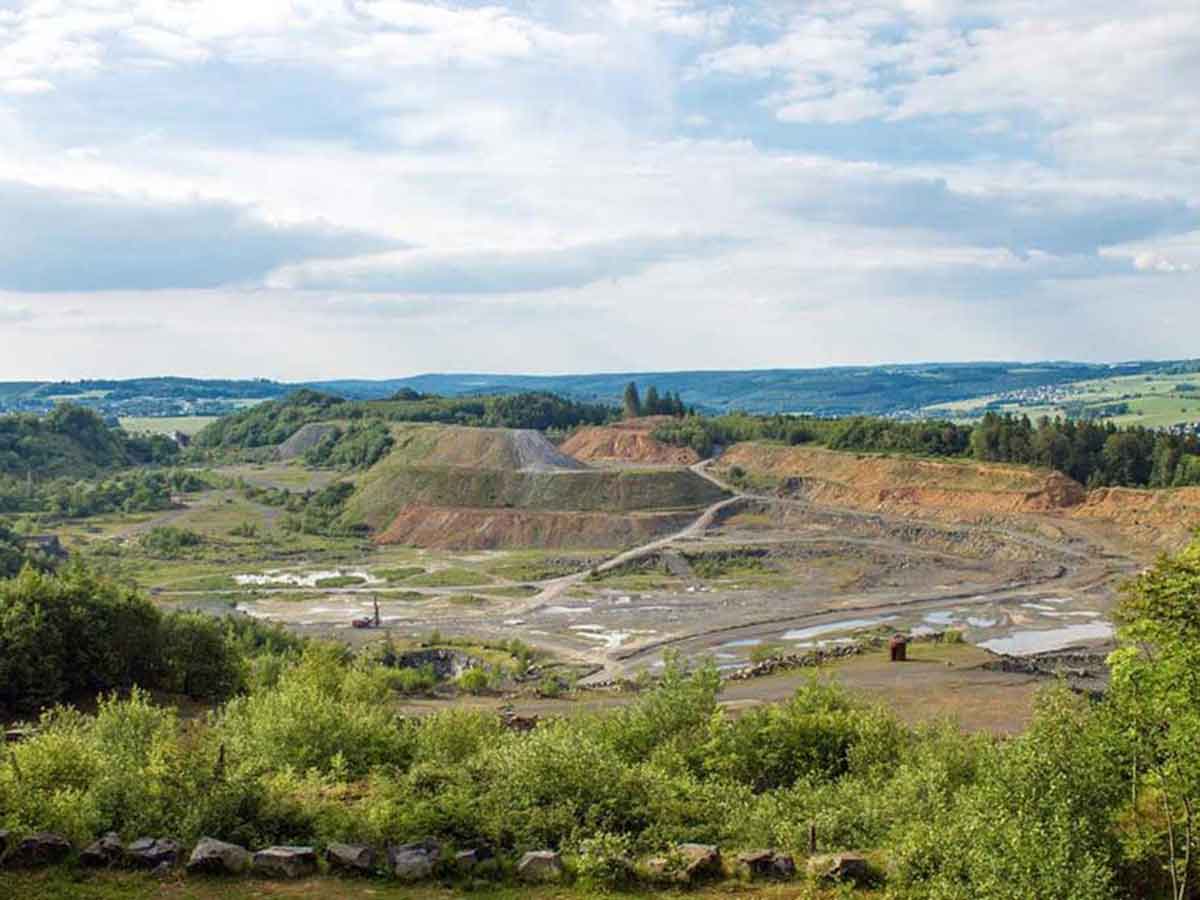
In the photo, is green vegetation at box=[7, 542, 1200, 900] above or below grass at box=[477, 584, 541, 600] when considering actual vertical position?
above

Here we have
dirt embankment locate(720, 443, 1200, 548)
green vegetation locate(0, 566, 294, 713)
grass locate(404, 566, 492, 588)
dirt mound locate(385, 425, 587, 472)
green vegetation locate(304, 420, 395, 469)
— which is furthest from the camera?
green vegetation locate(304, 420, 395, 469)

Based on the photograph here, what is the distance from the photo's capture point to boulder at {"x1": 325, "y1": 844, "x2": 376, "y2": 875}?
20219mm

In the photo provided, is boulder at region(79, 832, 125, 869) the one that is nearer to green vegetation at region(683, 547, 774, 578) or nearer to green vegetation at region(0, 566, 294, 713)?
green vegetation at region(0, 566, 294, 713)

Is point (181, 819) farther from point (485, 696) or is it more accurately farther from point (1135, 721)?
point (485, 696)

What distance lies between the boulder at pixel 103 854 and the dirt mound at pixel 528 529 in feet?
300

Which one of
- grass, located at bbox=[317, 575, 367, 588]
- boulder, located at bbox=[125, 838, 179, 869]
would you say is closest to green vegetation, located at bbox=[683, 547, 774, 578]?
grass, located at bbox=[317, 575, 367, 588]

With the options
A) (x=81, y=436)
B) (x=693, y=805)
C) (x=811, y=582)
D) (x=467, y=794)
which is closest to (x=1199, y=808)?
(x=693, y=805)

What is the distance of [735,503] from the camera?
126 m

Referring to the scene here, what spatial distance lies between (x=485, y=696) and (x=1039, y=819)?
4076 cm

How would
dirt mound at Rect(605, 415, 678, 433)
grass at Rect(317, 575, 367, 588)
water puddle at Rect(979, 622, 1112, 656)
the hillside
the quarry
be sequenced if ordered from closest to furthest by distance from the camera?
water puddle at Rect(979, 622, 1112, 656)
the quarry
grass at Rect(317, 575, 367, 588)
the hillside
dirt mound at Rect(605, 415, 678, 433)

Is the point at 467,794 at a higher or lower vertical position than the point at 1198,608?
lower

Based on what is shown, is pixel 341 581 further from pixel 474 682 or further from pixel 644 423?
pixel 644 423

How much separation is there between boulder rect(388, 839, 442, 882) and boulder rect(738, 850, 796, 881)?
5770mm

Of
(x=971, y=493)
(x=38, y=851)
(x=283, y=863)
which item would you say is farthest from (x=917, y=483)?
(x=38, y=851)
